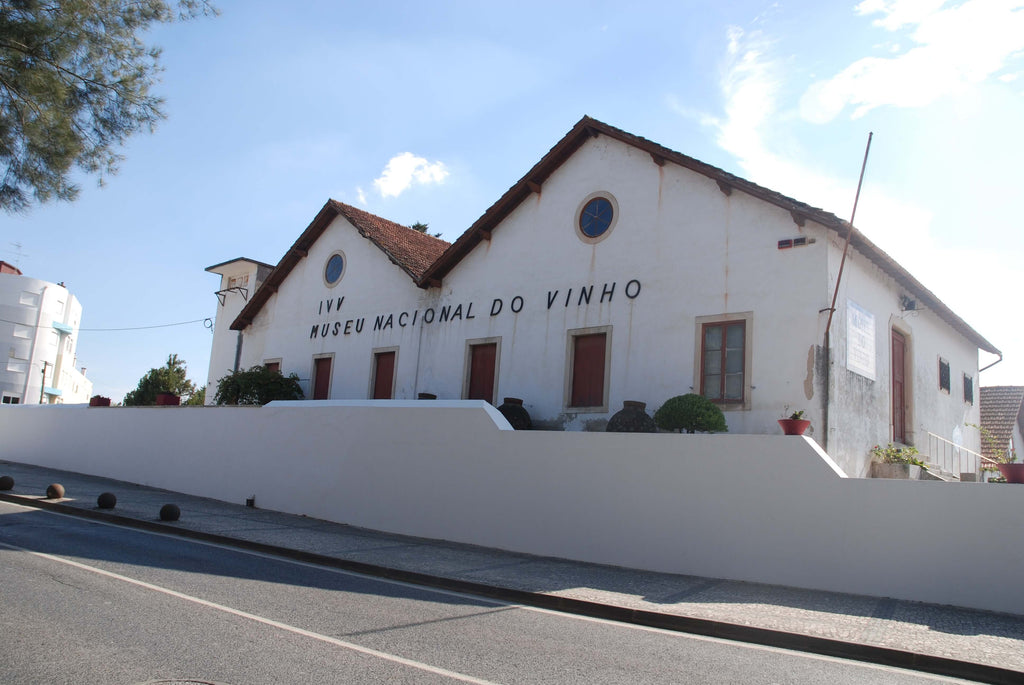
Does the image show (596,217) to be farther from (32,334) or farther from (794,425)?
(32,334)

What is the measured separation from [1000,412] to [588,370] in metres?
15.5

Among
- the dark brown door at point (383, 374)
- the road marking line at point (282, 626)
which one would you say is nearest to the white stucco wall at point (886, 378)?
the road marking line at point (282, 626)

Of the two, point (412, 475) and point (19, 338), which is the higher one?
point (19, 338)

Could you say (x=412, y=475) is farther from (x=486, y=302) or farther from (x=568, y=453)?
(x=486, y=302)

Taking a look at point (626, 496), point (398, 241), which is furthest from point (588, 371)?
point (398, 241)

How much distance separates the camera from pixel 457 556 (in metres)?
11.5

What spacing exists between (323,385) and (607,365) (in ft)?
31.2

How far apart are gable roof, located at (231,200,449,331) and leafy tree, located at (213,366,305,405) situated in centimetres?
366

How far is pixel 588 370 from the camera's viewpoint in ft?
49.3

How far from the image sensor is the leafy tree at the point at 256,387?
20.1m

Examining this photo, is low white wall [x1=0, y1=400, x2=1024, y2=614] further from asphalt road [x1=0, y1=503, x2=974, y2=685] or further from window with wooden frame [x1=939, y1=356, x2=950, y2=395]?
window with wooden frame [x1=939, y1=356, x2=950, y2=395]

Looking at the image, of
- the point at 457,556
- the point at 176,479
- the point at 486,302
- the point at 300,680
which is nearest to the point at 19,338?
the point at 176,479

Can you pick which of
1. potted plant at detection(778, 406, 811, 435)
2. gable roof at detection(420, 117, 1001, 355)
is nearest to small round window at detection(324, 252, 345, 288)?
gable roof at detection(420, 117, 1001, 355)

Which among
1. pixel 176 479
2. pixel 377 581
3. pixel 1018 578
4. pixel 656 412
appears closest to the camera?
pixel 1018 578
